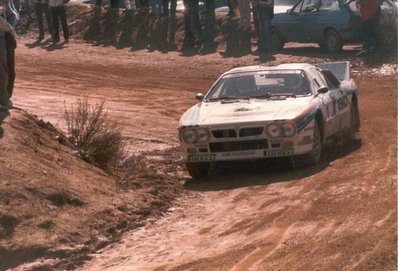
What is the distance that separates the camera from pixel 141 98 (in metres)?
22.3

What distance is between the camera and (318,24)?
26.8 meters

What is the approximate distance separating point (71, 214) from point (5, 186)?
70 cm

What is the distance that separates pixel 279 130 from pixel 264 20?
42.0 feet

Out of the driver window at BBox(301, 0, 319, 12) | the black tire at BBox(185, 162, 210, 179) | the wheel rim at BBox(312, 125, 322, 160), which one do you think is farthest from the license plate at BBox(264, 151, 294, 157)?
the driver window at BBox(301, 0, 319, 12)

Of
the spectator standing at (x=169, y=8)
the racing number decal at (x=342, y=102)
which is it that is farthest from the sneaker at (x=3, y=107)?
the spectator standing at (x=169, y=8)

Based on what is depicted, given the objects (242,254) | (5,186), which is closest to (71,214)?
(5,186)

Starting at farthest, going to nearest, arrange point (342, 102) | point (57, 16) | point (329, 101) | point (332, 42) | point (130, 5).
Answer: point (130, 5) < point (57, 16) < point (332, 42) < point (342, 102) < point (329, 101)

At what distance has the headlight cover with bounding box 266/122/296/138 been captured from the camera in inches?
562

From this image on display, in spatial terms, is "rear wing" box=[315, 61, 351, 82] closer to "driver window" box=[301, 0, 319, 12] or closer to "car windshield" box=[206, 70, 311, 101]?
"car windshield" box=[206, 70, 311, 101]

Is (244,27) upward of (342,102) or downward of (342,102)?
downward

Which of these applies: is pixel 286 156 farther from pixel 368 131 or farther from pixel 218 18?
pixel 218 18

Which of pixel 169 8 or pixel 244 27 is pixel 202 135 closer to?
pixel 244 27

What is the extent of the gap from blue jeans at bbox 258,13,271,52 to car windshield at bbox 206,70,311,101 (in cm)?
1078

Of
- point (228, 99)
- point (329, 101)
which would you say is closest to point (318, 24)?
point (329, 101)
